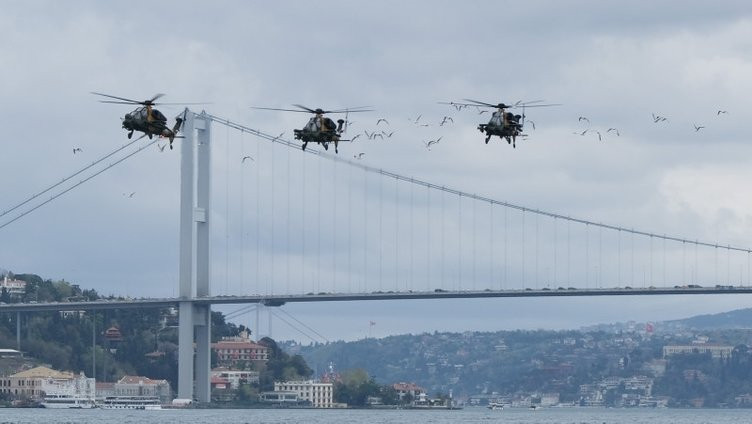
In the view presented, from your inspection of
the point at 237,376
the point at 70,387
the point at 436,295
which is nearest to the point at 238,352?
the point at 237,376

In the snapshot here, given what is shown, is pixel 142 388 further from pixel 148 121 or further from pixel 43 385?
pixel 148 121

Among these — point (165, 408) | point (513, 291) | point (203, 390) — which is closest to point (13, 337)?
point (165, 408)

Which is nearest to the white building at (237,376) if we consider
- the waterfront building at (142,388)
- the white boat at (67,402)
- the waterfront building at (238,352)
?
the waterfront building at (238,352)

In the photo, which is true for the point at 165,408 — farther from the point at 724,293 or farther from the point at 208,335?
the point at 724,293

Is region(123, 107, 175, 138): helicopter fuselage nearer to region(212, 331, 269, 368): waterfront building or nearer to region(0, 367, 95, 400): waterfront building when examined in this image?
region(0, 367, 95, 400): waterfront building

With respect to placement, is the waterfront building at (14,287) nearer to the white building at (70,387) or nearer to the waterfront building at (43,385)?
the waterfront building at (43,385)
